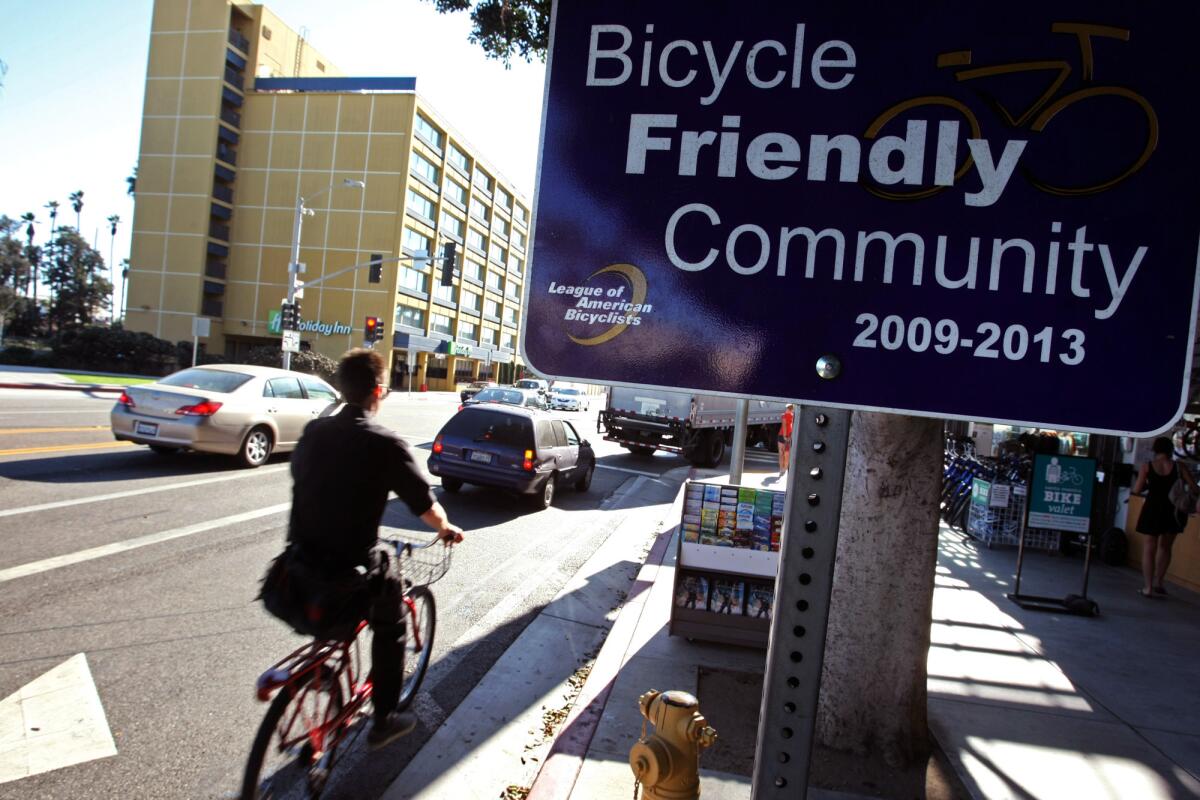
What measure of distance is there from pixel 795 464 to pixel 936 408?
0.27m

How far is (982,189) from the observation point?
1335 mm

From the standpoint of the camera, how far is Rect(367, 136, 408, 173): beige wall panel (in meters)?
49.1

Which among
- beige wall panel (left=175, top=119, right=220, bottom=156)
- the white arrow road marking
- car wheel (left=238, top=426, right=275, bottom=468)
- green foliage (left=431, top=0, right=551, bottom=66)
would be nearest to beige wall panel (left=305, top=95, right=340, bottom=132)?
beige wall panel (left=175, top=119, right=220, bottom=156)

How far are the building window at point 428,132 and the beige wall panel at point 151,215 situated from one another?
730 inches

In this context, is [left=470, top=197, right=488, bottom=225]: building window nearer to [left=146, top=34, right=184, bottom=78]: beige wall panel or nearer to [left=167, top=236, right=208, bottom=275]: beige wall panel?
[left=167, top=236, right=208, bottom=275]: beige wall panel

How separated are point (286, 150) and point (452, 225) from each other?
43.4 ft

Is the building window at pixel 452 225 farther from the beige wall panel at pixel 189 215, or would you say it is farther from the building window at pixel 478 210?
the beige wall panel at pixel 189 215

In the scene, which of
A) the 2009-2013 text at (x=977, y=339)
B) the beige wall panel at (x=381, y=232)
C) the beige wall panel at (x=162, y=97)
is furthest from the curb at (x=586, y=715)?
the beige wall panel at (x=162, y=97)

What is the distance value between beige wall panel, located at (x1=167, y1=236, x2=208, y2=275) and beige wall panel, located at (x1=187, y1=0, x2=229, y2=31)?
47.3 feet

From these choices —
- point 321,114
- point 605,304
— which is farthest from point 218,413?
point 321,114

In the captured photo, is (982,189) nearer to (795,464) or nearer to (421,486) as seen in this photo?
(795,464)

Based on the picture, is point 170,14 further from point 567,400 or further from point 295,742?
point 295,742

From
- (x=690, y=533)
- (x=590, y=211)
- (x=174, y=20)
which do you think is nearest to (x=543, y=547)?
(x=690, y=533)

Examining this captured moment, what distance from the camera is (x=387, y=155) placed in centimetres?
4931
